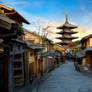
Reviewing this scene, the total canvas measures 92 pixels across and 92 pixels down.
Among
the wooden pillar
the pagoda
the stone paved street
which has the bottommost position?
the stone paved street

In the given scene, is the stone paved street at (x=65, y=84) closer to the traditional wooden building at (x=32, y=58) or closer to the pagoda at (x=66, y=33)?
the traditional wooden building at (x=32, y=58)

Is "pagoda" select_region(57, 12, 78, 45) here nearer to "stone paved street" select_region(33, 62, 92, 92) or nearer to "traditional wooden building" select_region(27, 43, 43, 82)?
"stone paved street" select_region(33, 62, 92, 92)

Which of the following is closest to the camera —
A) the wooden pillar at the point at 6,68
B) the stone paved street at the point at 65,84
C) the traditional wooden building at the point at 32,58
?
the wooden pillar at the point at 6,68

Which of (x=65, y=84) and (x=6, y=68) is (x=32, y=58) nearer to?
(x=65, y=84)

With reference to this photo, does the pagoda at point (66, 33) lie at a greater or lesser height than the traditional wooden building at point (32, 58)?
greater

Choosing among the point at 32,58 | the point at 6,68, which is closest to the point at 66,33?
the point at 32,58

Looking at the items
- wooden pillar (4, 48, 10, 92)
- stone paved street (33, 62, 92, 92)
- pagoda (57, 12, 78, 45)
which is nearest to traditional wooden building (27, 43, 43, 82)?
stone paved street (33, 62, 92, 92)

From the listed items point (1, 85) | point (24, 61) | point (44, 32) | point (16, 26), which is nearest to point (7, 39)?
point (16, 26)

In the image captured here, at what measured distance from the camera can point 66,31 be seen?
61312 mm

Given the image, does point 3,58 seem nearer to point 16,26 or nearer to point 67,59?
point 16,26

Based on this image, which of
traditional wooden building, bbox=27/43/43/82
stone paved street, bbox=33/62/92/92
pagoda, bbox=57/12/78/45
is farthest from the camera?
pagoda, bbox=57/12/78/45

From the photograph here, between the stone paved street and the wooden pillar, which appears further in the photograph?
the stone paved street

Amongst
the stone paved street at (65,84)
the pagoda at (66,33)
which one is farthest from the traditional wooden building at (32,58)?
the pagoda at (66,33)

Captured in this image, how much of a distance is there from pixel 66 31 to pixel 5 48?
57.5 m
